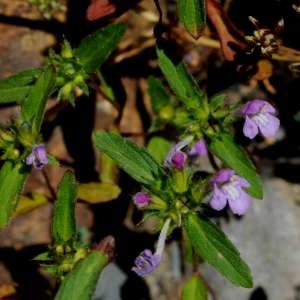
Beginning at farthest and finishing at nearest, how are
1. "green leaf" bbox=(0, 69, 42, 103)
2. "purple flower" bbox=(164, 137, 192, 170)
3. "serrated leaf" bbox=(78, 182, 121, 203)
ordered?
"serrated leaf" bbox=(78, 182, 121, 203)
"green leaf" bbox=(0, 69, 42, 103)
"purple flower" bbox=(164, 137, 192, 170)

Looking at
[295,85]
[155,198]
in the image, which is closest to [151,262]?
[155,198]

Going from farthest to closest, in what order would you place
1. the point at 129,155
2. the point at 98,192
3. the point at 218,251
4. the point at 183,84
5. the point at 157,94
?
1. the point at 157,94
2. the point at 98,192
3. the point at 183,84
4. the point at 129,155
5. the point at 218,251

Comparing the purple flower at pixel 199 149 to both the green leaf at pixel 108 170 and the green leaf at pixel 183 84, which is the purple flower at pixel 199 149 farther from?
the green leaf at pixel 108 170

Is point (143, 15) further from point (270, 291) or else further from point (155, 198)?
point (270, 291)

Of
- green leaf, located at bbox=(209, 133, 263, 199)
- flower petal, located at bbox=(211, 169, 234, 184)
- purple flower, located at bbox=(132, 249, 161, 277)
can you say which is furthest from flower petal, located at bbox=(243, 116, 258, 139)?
purple flower, located at bbox=(132, 249, 161, 277)

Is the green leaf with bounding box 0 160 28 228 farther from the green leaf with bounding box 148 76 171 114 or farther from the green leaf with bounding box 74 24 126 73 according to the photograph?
the green leaf with bounding box 148 76 171 114

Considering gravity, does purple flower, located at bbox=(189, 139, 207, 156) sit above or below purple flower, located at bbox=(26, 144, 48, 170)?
below

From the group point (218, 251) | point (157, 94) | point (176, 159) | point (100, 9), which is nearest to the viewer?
point (176, 159)

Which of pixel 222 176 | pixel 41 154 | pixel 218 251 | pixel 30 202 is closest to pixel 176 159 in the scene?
pixel 222 176

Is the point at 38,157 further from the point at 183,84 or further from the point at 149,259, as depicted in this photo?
the point at 183,84
